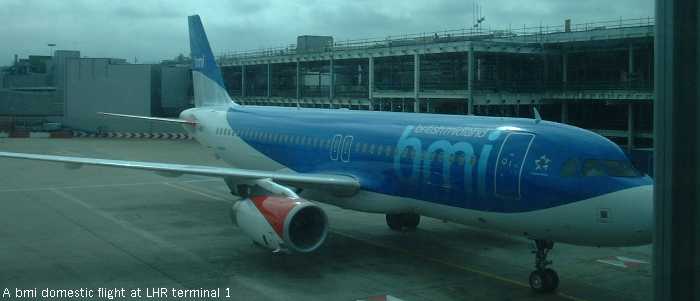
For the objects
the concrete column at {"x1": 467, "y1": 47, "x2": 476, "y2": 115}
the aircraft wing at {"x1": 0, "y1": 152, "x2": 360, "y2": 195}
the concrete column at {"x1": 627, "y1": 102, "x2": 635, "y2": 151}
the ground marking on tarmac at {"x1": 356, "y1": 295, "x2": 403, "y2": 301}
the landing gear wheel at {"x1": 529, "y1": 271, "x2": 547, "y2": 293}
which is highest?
the concrete column at {"x1": 467, "y1": 47, "x2": 476, "y2": 115}

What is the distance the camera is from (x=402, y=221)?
17859 millimetres

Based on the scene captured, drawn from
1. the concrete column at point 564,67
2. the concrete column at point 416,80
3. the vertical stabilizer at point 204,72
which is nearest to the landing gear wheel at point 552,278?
the vertical stabilizer at point 204,72

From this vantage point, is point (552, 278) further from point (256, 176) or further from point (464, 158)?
point (256, 176)

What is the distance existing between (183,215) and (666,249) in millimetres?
16005

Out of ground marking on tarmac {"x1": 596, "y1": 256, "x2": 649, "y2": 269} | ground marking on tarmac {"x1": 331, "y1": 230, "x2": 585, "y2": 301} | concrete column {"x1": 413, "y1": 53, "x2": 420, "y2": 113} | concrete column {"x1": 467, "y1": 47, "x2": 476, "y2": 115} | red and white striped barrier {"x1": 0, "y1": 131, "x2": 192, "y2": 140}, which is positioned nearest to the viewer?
ground marking on tarmac {"x1": 331, "y1": 230, "x2": 585, "y2": 301}

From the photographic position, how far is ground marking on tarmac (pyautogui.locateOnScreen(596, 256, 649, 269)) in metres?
14.6

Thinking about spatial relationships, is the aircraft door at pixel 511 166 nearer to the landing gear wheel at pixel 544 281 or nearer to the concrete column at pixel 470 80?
the landing gear wheel at pixel 544 281

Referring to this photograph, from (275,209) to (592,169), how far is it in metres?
5.84

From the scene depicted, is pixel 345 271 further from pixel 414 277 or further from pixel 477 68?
pixel 477 68

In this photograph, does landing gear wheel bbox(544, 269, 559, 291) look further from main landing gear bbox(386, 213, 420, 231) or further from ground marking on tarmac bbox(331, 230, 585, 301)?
main landing gear bbox(386, 213, 420, 231)

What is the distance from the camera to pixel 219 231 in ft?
58.3

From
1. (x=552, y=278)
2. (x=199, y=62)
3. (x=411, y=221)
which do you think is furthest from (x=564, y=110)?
(x=552, y=278)

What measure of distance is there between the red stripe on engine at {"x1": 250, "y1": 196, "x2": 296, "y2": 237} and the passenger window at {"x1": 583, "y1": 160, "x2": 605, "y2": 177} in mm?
5361

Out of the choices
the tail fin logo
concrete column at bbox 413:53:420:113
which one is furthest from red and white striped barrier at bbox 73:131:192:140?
the tail fin logo
